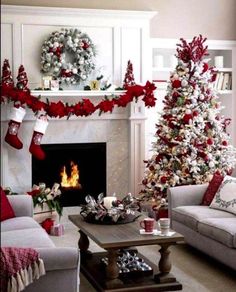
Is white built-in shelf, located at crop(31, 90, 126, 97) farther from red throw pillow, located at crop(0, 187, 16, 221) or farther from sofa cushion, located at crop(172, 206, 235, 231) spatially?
red throw pillow, located at crop(0, 187, 16, 221)

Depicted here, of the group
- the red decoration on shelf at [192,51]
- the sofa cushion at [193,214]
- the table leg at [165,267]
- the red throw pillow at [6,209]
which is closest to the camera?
the table leg at [165,267]

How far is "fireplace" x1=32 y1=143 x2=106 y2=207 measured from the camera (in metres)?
7.21

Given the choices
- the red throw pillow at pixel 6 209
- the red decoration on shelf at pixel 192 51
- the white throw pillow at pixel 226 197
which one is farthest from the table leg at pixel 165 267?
the red decoration on shelf at pixel 192 51

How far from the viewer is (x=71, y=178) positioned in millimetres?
7398

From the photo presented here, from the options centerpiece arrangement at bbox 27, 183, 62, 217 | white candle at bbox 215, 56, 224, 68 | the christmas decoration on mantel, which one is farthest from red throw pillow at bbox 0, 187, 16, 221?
white candle at bbox 215, 56, 224, 68

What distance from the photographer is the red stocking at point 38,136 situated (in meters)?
6.70

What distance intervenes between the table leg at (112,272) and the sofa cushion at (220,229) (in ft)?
3.38

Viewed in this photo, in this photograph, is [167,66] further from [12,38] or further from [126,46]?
[12,38]

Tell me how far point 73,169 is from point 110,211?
275cm

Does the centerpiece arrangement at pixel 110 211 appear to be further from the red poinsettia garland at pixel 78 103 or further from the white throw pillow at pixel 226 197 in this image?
the red poinsettia garland at pixel 78 103

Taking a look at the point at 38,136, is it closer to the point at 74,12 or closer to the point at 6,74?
the point at 6,74

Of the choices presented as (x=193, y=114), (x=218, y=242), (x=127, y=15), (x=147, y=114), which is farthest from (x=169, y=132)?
(x=218, y=242)

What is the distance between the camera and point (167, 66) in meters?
7.87

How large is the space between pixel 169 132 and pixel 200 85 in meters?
0.70
